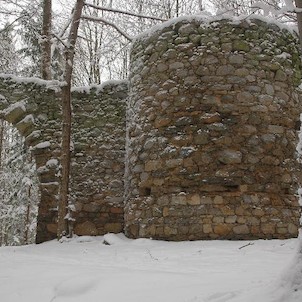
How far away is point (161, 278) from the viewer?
125 inches

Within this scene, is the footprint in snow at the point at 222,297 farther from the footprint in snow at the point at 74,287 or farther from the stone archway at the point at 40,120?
the stone archway at the point at 40,120

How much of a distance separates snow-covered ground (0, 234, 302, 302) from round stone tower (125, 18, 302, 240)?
3.24 feet

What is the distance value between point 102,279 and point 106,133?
17.3 feet

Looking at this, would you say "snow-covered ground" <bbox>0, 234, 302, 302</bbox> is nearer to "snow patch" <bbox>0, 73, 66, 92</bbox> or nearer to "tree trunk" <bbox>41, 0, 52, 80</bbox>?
"snow patch" <bbox>0, 73, 66, 92</bbox>

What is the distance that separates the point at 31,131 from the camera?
8.38 metres

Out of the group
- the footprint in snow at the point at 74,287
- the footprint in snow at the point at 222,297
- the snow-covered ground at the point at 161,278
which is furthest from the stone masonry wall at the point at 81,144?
the footprint in snow at the point at 222,297

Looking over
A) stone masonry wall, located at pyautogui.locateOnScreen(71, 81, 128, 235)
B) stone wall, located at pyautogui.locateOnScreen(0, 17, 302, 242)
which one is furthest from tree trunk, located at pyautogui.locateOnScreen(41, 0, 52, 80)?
stone wall, located at pyautogui.locateOnScreen(0, 17, 302, 242)

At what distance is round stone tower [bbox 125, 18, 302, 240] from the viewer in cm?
607

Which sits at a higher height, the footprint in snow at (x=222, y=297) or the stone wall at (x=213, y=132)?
the stone wall at (x=213, y=132)

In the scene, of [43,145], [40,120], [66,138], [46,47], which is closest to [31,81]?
[40,120]

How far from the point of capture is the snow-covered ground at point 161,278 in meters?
2.79

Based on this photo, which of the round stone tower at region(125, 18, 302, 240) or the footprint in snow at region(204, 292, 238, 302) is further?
the round stone tower at region(125, 18, 302, 240)

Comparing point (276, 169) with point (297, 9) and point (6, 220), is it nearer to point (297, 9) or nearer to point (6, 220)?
point (297, 9)

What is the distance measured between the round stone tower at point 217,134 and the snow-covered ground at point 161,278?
0.99 m
